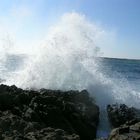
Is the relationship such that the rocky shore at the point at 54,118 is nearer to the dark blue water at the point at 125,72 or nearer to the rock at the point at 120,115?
the rock at the point at 120,115

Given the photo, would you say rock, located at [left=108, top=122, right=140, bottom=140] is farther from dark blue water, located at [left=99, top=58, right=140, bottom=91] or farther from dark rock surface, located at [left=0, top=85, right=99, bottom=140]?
dark blue water, located at [left=99, top=58, right=140, bottom=91]

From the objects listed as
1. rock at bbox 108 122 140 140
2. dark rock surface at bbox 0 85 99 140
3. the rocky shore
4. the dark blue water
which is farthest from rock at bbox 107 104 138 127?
the dark blue water

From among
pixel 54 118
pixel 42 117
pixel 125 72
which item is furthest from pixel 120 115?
pixel 125 72

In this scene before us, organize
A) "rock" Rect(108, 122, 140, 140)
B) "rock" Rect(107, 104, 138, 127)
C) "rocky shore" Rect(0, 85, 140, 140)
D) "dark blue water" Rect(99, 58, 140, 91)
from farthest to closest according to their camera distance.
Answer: "dark blue water" Rect(99, 58, 140, 91), "rock" Rect(107, 104, 138, 127), "rocky shore" Rect(0, 85, 140, 140), "rock" Rect(108, 122, 140, 140)

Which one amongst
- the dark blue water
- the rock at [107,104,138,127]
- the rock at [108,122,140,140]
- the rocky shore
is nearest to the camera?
the rock at [108,122,140,140]

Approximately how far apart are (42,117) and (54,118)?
294mm

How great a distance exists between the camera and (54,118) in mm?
8625

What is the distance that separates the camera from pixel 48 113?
28.5ft

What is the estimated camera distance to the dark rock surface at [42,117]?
683cm

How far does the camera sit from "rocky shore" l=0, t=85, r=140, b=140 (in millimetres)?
6738

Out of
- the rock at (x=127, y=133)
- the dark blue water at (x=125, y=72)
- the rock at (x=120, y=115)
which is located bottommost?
the rock at (x=127, y=133)

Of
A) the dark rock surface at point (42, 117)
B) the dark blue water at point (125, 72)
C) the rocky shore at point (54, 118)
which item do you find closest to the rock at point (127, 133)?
the rocky shore at point (54, 118)

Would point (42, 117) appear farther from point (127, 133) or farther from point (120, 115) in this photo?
point (120, 115)

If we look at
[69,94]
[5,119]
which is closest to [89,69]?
[69,94]
